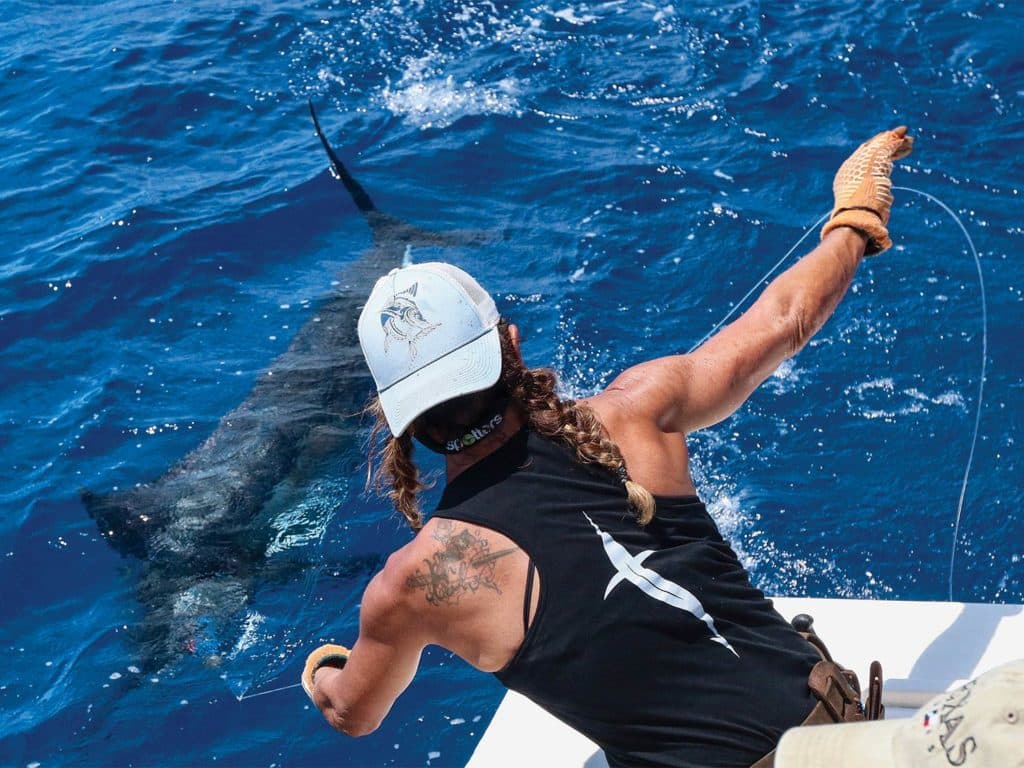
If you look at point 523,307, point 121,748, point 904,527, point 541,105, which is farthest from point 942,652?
point 541,105

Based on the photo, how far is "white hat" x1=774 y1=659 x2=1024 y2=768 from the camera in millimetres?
1378

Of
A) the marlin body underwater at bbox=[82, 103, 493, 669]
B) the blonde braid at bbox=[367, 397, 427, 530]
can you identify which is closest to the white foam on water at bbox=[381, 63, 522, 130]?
the marlin body underwater at bbox=[82, 103, 493, 669]

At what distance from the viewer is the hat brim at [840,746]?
5.40 ft

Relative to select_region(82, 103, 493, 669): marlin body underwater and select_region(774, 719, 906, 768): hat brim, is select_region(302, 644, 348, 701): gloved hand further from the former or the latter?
select_region(82, 103, 493, 669): marlin body underwater

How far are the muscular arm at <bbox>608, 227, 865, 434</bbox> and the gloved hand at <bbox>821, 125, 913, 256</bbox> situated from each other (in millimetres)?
35

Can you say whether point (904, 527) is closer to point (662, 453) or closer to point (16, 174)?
point (662, 453)

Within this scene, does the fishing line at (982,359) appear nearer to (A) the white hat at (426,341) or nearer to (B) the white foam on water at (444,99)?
(A) the white hat at (426,341)

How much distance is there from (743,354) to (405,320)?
84cm

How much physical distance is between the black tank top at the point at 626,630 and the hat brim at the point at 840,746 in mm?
319

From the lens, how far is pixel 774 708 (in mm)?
2141

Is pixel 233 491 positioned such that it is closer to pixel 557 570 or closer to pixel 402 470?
pixel 402 470

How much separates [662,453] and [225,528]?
3615 millimetres

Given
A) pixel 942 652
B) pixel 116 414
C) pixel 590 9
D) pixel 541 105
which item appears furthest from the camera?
pixel 590 9

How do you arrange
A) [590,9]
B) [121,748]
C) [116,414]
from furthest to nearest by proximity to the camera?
[590,9] < [116,414] < [121,748]
